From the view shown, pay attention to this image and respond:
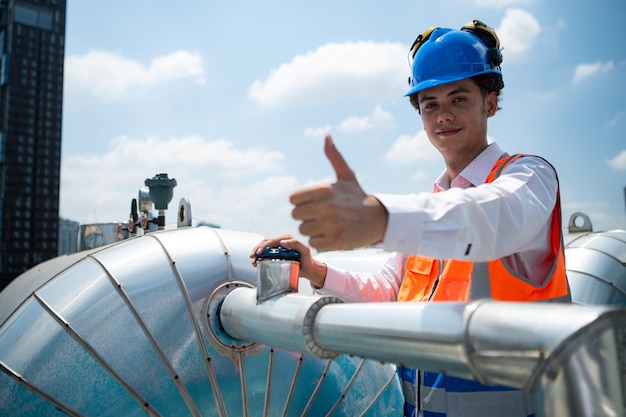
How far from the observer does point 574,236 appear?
7570 mm

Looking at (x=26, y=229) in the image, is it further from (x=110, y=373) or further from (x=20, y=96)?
(x=110, y=373)

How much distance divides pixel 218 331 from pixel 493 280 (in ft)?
4.86

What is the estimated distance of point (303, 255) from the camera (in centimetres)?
250

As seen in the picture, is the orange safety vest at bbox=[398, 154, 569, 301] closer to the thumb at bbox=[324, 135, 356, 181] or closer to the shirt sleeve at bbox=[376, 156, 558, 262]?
the shirt sleeve at bbox=[376, 156, 558, 262]

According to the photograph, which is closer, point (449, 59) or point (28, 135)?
point (449, 59)

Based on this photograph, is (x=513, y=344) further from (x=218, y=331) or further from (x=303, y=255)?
(x=218, y=331)

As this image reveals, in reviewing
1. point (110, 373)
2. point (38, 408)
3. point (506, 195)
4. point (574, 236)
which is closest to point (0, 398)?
point (38, 408)

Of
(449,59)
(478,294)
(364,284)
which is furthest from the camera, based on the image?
(364,284)

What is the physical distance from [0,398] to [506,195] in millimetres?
2568

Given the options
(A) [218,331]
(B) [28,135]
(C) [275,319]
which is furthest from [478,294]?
(B) [28,135]

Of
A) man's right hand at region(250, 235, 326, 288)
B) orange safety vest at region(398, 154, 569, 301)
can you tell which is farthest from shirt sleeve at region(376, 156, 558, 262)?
man's right hand at region(250, 235, 326, 288)

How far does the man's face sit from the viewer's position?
2189mm

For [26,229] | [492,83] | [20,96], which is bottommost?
[26,229]

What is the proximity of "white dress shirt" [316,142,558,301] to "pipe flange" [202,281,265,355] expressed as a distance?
146cm
